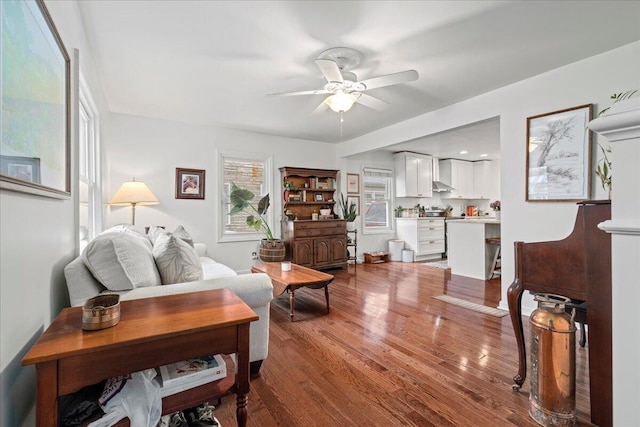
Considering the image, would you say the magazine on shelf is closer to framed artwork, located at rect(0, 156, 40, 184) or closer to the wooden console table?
the wooden console table

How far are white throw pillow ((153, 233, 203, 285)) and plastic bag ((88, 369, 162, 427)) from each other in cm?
72

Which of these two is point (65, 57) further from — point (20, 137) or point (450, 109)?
point (450, 109)

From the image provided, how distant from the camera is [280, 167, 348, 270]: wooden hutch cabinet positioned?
5203 mm

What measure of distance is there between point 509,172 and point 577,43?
1211mm

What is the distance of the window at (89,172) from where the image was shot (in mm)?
2631

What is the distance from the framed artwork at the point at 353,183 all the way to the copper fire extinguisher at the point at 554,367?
488 centimetres

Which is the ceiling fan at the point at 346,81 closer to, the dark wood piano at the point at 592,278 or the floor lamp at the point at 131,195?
the dark wood piano at the point at 592,278

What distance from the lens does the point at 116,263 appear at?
5.08 feet

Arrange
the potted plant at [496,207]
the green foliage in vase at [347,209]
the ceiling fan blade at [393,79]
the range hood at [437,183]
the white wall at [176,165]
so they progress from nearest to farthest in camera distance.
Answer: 1. the ceiling fan blade at [393,79]
2. the white wall at [176,165]
3. the potted plant at [496,207]
4. the green foliage in vase at [347,209]
5. the range hood at [437,183]

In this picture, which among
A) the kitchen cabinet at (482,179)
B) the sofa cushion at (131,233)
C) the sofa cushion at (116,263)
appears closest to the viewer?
the sofa cushion at (116,263)

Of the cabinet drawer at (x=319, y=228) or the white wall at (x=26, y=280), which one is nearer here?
the white wall at (x=26, y=280)

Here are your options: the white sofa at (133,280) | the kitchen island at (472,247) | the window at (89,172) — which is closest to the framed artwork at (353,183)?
the kitchen island at (472,247)

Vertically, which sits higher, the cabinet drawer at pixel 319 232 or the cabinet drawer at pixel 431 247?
the cabinet drawer at pixel 319 232

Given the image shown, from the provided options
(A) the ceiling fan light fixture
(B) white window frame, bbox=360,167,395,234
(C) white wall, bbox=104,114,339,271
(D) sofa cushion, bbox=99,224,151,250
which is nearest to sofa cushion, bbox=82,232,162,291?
(D) sofa cushion, bbox=99,224,151,250
